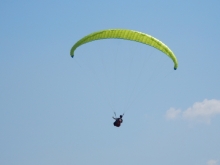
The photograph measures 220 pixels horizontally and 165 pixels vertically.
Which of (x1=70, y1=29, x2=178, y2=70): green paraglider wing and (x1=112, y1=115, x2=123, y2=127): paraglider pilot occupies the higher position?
(x1=70, y1=29, x2=178, y2=70): green paraglider wing

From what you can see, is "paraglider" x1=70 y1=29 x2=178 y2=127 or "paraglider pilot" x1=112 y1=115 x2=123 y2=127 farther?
"paraglider pilot" x1=112 y1=115 x2=123 y2=127

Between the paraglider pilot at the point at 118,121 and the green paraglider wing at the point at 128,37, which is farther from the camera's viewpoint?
the paraglider pilot at the point at 118,121

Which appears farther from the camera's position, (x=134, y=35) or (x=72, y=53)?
(x=72, y=53)

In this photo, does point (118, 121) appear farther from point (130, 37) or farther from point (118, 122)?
point (130, 37)

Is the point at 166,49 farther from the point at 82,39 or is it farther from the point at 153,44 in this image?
the point at 82,39

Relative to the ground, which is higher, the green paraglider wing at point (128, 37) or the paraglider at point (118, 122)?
the green paraglider wing at point (128, 37)

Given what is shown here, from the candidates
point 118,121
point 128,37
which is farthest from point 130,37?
point 118,121

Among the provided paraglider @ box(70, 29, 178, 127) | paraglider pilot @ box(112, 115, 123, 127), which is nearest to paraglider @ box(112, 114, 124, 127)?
paraglider pilot @ box(112, 115, 123, 127)

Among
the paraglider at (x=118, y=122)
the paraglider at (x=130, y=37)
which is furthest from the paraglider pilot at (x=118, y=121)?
the paraglider at (x=130, y=37)

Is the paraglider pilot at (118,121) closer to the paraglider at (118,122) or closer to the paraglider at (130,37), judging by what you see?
the paraglider at (118,122)

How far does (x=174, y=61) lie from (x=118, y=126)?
6.52m

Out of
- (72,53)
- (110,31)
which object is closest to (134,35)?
(110,31)

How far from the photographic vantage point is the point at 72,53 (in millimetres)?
45750

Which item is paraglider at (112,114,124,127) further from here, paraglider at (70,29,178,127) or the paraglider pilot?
paraglider at (70,29,178,127)
